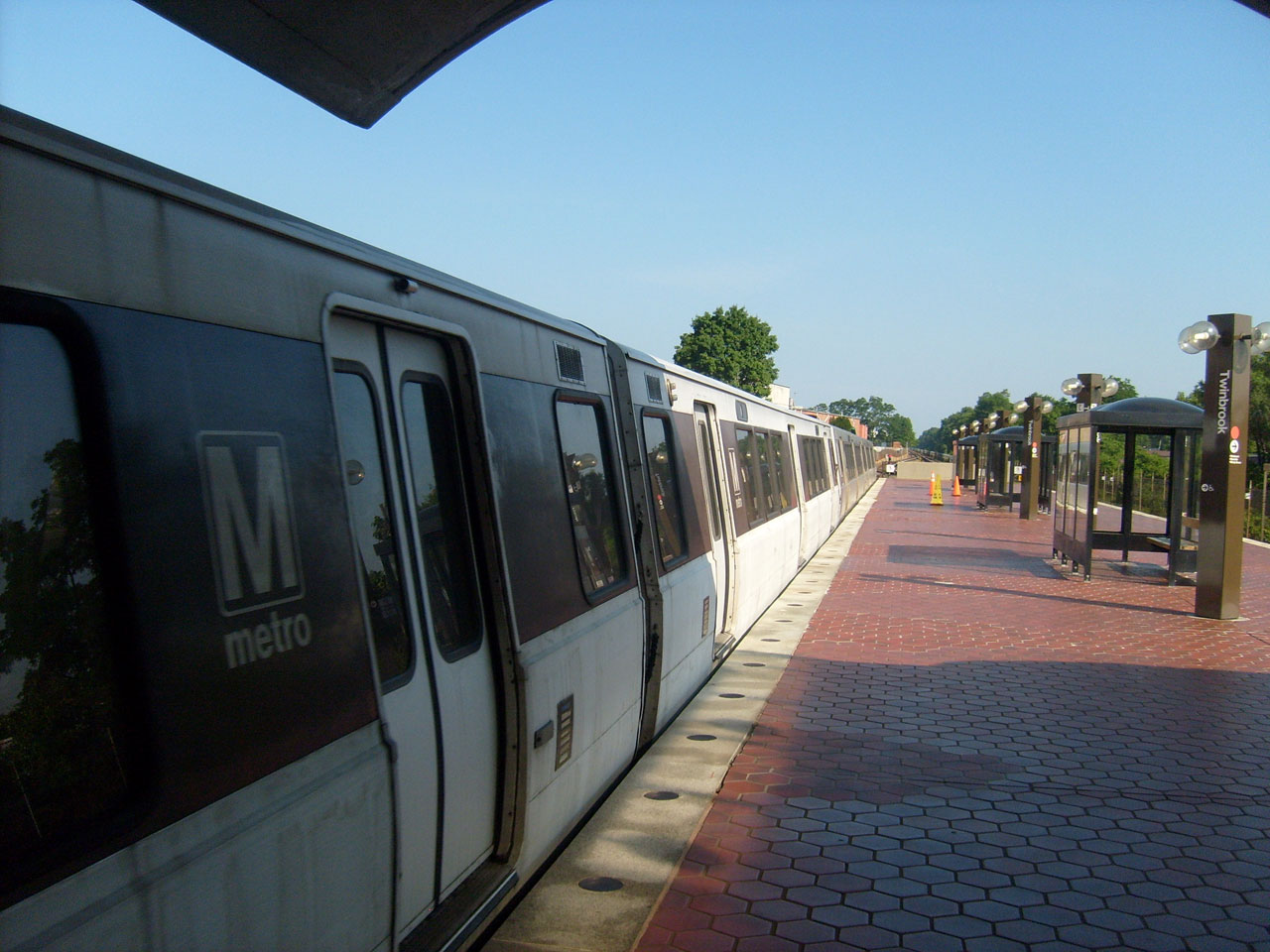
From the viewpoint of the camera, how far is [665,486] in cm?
730

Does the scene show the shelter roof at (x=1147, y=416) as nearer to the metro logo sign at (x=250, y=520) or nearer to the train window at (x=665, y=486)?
the train window at (x=665, y=486)

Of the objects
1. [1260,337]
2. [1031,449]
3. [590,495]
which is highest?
[1260,337]

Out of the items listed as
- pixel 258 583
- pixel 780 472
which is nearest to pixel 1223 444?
pixel 780 472

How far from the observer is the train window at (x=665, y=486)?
6811 mm

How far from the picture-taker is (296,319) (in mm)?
2807

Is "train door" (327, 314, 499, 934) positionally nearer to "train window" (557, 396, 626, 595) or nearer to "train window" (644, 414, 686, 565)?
"train window" (557, 396, 626, 595)

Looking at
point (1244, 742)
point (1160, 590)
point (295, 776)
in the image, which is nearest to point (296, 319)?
point (295, 776)

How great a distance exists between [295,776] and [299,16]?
3.72m

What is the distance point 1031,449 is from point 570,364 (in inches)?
988

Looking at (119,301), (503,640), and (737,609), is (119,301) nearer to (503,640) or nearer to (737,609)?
(503,640)

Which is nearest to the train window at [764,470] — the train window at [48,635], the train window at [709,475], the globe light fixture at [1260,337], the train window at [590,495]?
the train window at [709,475]

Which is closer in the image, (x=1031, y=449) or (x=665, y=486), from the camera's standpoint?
(x=665, y=486)

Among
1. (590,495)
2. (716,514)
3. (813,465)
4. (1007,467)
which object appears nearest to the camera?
(590,495)

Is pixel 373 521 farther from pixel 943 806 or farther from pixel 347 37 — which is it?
pixel 943 806
